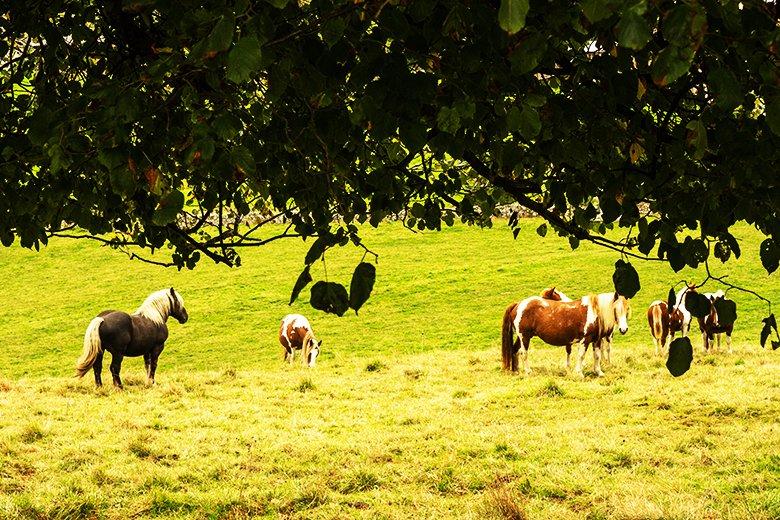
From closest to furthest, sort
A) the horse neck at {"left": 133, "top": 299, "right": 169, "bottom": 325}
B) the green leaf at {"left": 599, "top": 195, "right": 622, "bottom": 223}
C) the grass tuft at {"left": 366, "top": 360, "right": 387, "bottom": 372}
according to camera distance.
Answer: the green leaf at {"left": 599, "top": 195, "right": 622, "bottom": 223}
the horse neck at {"left": 133, "top": 299, "right": 169, "bottom": 325}
the grass tuft at {"left": 366, "top": 360, "right": 387, "bottom": 372}

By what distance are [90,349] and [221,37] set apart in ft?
52.3

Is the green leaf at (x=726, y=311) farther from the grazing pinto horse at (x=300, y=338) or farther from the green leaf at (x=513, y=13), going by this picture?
the grazing pinto horse at (x=300, y=338)

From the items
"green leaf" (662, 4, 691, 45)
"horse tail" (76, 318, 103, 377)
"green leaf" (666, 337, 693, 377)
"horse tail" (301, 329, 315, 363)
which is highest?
"green leaf" (662, 4, 691, 45)

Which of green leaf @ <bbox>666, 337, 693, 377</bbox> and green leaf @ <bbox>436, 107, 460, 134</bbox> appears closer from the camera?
green leaf @ <bbox>436, 107, 460, 134</bbox>

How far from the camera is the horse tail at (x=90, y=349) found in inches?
650

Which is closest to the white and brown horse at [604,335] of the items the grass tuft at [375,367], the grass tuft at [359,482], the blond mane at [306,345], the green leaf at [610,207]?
the grass tuft at [375,367]

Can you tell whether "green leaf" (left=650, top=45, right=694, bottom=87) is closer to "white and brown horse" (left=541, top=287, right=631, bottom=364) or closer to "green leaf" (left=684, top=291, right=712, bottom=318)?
"green leaf" (left=684, top=291, right=712, bottom=318)

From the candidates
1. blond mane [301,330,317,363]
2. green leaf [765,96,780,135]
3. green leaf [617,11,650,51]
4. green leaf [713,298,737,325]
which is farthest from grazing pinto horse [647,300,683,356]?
green leaf [617,11,650,51]

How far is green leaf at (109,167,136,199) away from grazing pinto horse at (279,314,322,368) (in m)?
19.7

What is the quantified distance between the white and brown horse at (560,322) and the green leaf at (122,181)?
49.5ft

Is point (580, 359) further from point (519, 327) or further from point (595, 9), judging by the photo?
point (595, 9)

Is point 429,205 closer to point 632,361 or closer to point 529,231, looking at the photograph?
point 632,361

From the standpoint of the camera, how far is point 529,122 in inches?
110

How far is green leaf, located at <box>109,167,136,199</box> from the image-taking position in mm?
2995
